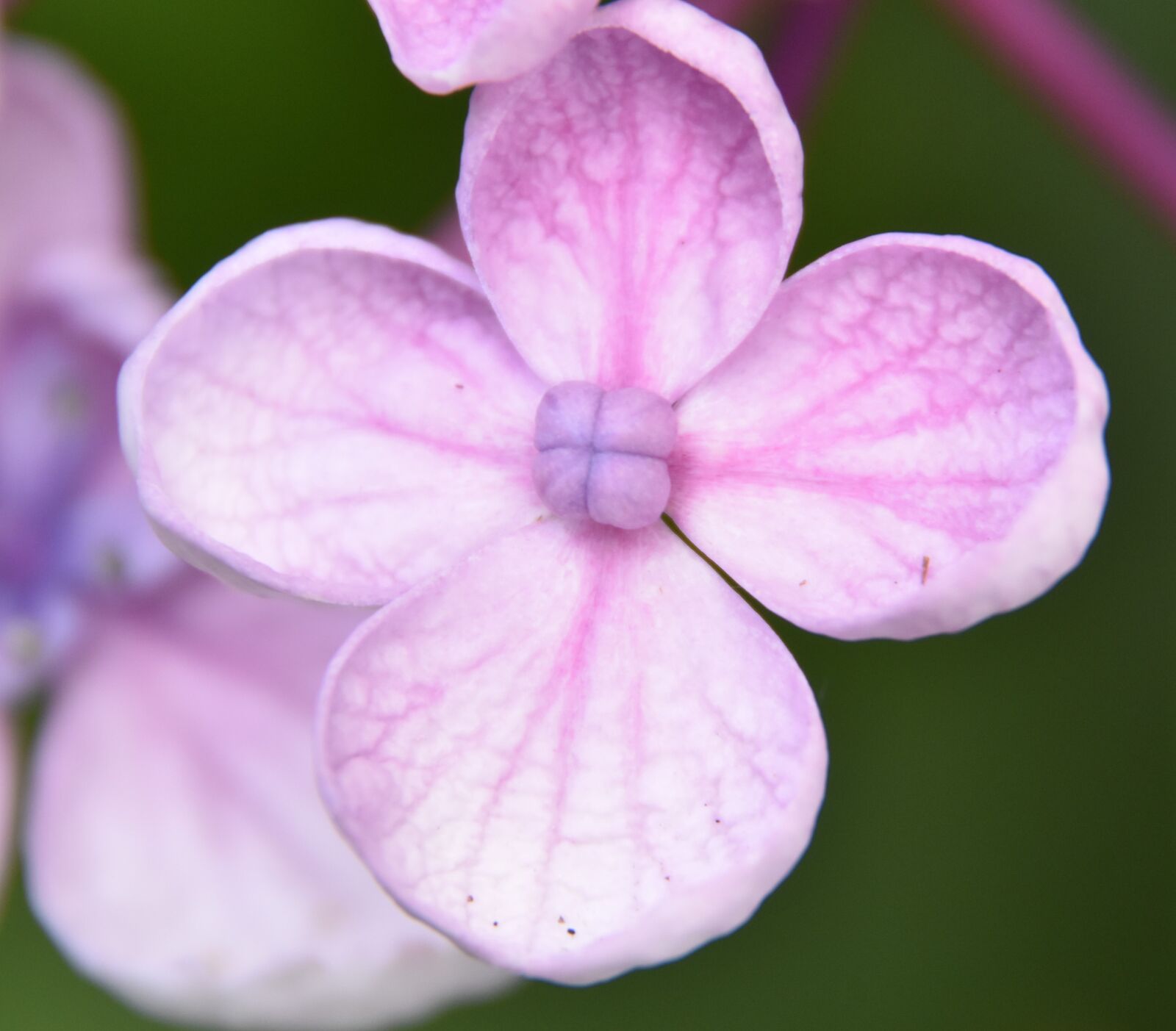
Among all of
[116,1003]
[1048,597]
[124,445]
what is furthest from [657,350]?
[116,1003]

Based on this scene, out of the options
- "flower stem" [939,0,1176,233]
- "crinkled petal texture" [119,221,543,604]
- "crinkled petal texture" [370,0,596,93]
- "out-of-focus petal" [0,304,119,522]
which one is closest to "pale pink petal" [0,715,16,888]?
"out-of-focus petal" [0,304,119,522]

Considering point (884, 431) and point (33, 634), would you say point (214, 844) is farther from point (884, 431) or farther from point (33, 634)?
point (884, 431)

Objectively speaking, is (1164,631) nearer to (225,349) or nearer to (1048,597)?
(1048,597)

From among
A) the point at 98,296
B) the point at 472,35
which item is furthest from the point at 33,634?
the point at 472,35

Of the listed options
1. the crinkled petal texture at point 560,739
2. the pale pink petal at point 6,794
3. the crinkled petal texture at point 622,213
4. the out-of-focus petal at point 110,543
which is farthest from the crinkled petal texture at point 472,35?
the pale pink petal at point 6,794

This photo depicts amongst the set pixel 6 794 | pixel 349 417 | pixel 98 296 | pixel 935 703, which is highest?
pixel 349 417

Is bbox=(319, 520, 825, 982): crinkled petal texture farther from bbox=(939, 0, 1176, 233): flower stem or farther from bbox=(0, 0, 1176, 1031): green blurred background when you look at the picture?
bbox=(0, 0, 1176, 1031): green blurred background
